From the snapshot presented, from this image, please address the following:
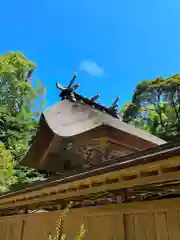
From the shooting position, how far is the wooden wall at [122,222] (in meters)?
2.12

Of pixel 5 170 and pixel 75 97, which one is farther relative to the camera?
pixel 5 170

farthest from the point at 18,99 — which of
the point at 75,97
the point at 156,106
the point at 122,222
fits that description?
the point at 122,222

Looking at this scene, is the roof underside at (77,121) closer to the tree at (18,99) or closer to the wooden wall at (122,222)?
the wooden wall at (122,222)

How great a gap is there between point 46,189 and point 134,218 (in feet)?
4.20

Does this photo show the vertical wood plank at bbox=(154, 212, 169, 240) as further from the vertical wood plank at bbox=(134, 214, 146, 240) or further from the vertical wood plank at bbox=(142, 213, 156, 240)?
the vertical wood plank at bbox=(134, 214, 146, 240)

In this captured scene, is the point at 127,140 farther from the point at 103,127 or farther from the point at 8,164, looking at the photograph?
the point at 8,164

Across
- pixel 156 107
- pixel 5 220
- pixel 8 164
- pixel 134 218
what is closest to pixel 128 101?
pixel 156 107

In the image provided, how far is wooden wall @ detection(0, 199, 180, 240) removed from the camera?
2.12 metres

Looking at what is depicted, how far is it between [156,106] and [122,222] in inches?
946

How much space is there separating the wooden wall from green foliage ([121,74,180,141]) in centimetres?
1978

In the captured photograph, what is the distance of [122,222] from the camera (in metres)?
2.52

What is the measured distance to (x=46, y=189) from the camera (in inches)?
128

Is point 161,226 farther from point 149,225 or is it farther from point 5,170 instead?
point 5,170

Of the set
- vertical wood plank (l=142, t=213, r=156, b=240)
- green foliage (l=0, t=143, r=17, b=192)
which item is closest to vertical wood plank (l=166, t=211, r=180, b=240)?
vertical wood plank (l=142, t=213, r=156, b=240)
